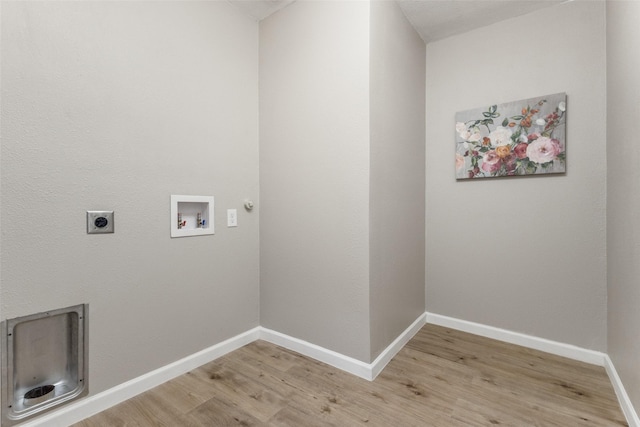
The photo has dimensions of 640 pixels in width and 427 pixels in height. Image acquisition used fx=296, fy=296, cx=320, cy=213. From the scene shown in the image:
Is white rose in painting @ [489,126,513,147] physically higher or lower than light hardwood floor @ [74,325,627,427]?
higher

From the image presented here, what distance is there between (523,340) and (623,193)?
1183mm

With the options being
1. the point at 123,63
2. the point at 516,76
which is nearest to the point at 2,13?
the point at 123,63

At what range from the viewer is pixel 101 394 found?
1450mm

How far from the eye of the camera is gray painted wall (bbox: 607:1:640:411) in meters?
1.31

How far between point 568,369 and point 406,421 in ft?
3.94

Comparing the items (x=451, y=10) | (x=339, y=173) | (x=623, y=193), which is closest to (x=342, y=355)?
(x=339, y=173)

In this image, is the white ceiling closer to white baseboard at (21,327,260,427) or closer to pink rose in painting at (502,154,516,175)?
pink rose in painting at (502,154,516,175)

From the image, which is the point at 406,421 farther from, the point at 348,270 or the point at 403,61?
the point at 403,61

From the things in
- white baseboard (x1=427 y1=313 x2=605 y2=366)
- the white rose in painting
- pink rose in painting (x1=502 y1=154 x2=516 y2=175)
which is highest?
the white rose in painting

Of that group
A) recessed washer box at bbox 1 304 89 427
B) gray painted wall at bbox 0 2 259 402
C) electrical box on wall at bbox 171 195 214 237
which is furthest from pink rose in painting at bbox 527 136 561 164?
recessed washer box at bbox 1 304 89 427

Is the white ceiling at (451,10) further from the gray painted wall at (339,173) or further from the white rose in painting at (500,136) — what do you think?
the white rose in painting at (500,136)

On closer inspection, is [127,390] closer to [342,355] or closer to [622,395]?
[342,355]

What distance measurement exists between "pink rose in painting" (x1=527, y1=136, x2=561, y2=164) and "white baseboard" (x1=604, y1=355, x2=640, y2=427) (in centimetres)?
129

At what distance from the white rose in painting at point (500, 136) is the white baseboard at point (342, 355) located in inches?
59.6
